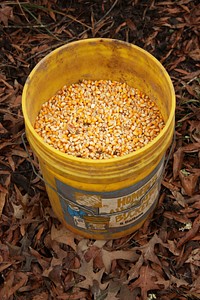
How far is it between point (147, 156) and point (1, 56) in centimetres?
147

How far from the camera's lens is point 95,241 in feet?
7.89

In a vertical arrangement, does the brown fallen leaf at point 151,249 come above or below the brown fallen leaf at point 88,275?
above

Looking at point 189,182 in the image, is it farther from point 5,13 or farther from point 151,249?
point 5,13

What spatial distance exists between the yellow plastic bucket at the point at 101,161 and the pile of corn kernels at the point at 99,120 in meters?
0.05

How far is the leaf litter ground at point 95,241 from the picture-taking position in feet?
7.45

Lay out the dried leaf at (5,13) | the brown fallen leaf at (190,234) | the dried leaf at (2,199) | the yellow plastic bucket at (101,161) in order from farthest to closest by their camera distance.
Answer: the dried leaf at (5,13) < the dried leaf at (2,199) < the brown fallen leaf at (190,234) < the yellow plastic bucket at (101,161)

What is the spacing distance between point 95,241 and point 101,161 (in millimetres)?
766

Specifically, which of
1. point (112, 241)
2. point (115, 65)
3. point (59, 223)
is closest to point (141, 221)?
point (112, 241)

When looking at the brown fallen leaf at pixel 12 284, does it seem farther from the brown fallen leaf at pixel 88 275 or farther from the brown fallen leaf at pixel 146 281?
the brown fallen leaf at pixel 146 281

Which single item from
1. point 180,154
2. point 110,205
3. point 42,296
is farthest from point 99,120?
point 42,296

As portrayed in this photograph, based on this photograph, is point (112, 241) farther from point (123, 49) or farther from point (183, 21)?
point (183, 21)

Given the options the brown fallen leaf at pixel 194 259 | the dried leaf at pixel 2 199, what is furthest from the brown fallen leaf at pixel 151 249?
the dried leaf at pixel 2 199

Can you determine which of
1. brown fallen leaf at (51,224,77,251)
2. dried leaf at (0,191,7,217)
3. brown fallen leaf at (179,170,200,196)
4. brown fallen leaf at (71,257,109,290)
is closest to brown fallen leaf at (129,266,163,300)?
brown fallen leaf at (71,257,109,290)

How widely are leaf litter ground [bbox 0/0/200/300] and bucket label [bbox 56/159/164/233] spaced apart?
17cm
